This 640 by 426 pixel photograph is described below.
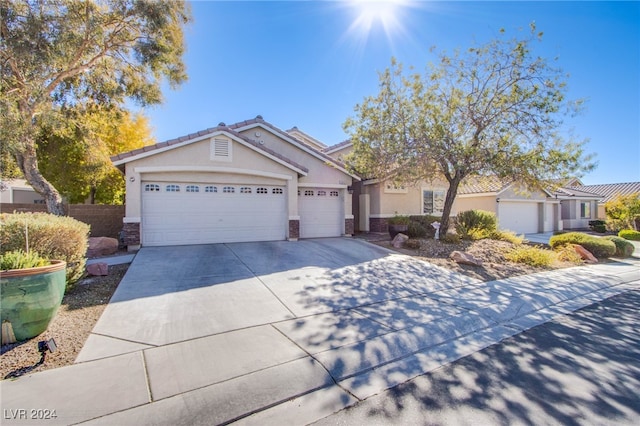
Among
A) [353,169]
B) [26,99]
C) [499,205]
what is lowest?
[499,205]

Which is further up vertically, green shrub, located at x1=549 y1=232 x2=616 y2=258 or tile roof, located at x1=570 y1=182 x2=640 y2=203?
tile roof, located at x1=570 y1=182 x2=640 y2=203

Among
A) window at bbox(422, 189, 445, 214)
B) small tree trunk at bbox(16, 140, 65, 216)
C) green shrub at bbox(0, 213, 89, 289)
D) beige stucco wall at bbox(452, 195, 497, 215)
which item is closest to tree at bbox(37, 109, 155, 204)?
small tree trunk at bbox(16, 140, 65, 216)

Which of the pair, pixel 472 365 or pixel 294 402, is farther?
pixel 472 365

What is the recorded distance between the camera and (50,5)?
10.1 m

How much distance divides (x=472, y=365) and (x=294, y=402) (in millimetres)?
2442

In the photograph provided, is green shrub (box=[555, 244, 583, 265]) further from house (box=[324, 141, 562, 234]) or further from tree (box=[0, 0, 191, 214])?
tree (box=[0, 0, 191, 214])

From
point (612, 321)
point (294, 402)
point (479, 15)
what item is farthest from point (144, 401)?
point (479, 15)

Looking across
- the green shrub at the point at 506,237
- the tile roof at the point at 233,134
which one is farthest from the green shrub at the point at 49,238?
the green shrub at the point at 506,237

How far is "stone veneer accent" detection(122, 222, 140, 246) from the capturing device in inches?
430

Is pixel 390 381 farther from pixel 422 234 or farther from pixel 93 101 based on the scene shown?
pixel 93 101

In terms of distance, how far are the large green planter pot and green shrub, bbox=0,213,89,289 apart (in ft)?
4.16

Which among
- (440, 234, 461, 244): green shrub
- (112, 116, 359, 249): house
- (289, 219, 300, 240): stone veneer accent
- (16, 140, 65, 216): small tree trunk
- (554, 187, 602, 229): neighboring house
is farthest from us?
(554, 187, 602, 229): neighboring house

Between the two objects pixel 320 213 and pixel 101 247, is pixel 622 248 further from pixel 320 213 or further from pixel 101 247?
pixel 101 247

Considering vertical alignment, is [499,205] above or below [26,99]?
below
